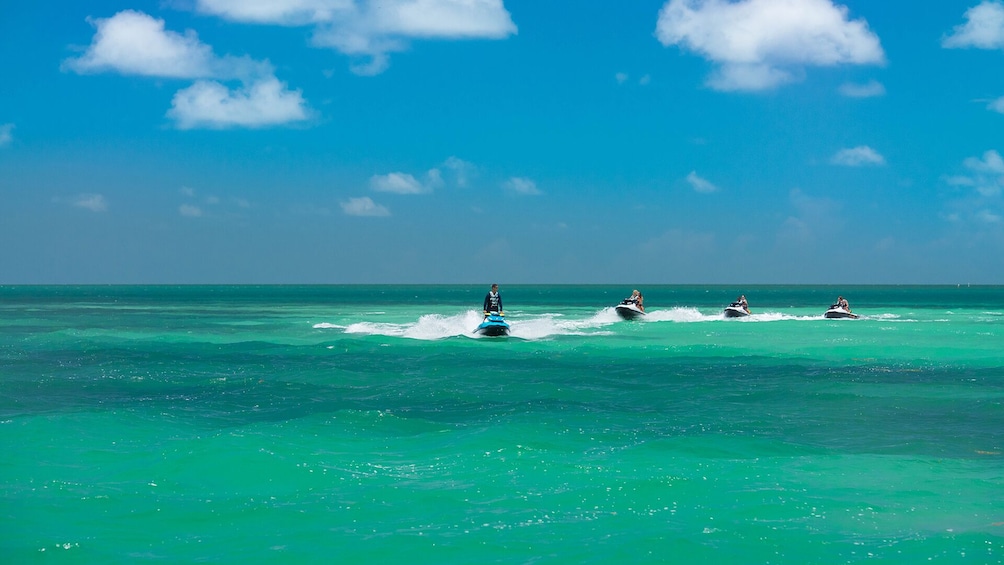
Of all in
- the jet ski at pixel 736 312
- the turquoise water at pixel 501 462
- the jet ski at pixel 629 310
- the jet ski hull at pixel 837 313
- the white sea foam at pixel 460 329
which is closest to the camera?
the turquoise water at pixel 501 462

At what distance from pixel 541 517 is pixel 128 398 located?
11.4 meters

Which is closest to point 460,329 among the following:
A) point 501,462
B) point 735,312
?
point 735,312

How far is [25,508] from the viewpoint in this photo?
9.17 m

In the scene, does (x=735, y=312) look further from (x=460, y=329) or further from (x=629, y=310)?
(x=460, y=329)

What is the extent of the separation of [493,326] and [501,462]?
21.5 m

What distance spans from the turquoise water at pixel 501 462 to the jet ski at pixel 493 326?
8.79 m

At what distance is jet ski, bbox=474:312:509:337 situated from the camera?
32.8m

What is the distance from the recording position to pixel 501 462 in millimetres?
11359

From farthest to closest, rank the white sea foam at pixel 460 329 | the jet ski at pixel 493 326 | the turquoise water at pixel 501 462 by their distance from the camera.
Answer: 1. the white sea foam at pixel 460 329
2. the jet ski at pixel 493 326
3. the turquoise water at pixel 501 462

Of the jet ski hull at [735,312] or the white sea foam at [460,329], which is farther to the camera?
the jet ski hull at [735,312]

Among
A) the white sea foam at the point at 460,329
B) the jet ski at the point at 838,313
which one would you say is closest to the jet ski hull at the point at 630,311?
the white sea foam at the point at 460,329

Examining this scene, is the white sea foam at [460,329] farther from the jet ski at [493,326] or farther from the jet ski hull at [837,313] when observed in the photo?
the jet ski hull at [837,313]

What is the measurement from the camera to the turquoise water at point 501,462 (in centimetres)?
816

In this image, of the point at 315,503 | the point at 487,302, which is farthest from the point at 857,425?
the point at 487,302
